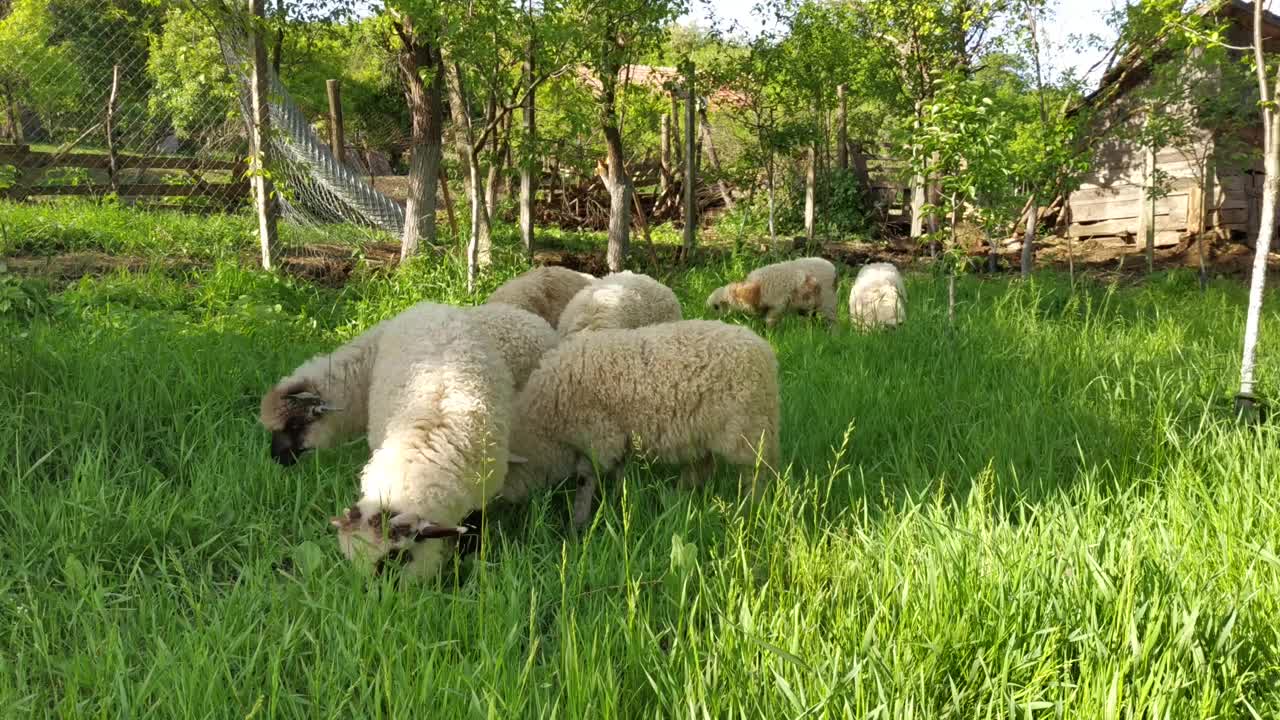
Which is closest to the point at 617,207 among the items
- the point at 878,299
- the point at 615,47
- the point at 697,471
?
the point at 615,47

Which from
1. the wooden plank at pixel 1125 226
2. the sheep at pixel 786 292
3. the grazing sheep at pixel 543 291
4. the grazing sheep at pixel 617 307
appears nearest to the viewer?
the grazing sheep at pixel 617 307

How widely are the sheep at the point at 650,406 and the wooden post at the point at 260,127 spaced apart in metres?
4.81

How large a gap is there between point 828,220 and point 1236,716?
50.1 ft

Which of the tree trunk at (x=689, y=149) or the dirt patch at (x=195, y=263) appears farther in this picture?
the tree trunk at (x=689, y=149)

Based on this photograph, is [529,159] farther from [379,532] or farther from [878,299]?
[379,532]

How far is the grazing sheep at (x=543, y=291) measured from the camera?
6582mm

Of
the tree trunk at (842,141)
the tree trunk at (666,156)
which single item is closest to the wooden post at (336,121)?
the tree trunk at (666,156)

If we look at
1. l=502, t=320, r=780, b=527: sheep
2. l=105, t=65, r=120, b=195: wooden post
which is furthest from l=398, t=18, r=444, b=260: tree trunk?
l=502, t=320, r=780, b=527: sheep

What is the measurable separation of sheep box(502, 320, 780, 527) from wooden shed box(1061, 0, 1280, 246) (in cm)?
1093

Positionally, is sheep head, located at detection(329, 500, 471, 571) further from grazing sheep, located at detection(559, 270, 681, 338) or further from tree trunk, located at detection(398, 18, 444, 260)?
tree trunk, located at detection(398, 18, 444, 260)

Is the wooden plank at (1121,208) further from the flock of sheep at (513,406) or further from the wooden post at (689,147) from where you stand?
the flock of sheep at (513,406)

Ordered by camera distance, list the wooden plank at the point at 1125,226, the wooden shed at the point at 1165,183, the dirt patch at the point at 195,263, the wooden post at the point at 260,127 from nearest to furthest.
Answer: the wooden post at the point at 260,127, the dirt patch at the point at 195,263, the wooden shed at the point at 1165,183, the wooden plank at the point at 1125,226

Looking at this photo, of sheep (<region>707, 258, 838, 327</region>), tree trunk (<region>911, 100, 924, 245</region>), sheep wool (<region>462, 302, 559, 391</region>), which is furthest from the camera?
sheep (<region>707, 258, 838, 327</region>)

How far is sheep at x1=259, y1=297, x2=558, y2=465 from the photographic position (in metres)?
4.02
